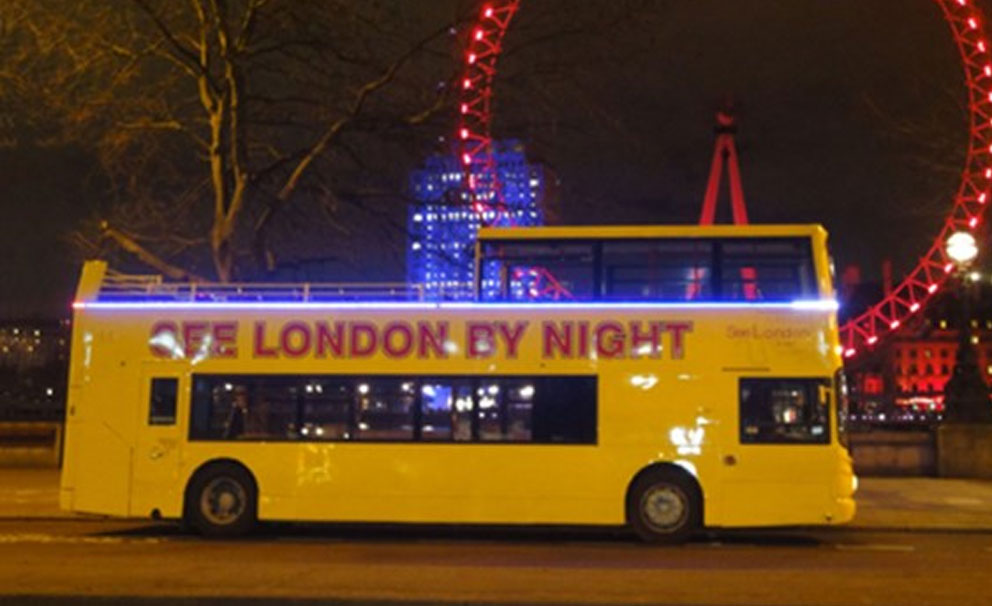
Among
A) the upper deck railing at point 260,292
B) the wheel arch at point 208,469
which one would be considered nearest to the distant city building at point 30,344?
the upper deck railing at point 260,292

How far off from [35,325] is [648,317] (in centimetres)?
8002

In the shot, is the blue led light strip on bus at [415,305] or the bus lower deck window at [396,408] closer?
the blue led light strip on bus at [415,305]

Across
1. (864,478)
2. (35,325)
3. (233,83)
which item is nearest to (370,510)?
(233,83)

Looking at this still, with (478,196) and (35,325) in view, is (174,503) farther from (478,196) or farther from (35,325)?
(35,325)

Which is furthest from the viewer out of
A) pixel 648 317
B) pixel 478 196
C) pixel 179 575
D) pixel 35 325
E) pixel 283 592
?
pixel 35 325

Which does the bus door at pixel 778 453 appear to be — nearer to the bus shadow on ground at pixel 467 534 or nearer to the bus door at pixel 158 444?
the bus shadow on ground at pixel 467 534

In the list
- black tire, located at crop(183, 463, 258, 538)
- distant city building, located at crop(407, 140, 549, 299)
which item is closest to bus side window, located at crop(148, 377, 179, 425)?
black tire, located at crop(183, 463, 258, 538)

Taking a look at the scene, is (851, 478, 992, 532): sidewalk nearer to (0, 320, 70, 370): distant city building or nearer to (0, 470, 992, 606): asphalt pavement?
(0, 470, 992, 606): asphalt pavement

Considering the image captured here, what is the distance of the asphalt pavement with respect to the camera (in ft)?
33.7

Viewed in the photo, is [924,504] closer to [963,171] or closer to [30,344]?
[963,171]

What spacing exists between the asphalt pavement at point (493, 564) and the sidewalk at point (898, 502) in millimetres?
78

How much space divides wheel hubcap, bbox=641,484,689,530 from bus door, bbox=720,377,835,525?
1.83ft

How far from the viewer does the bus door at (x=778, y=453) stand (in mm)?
14984

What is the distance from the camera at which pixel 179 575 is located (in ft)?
37.8
